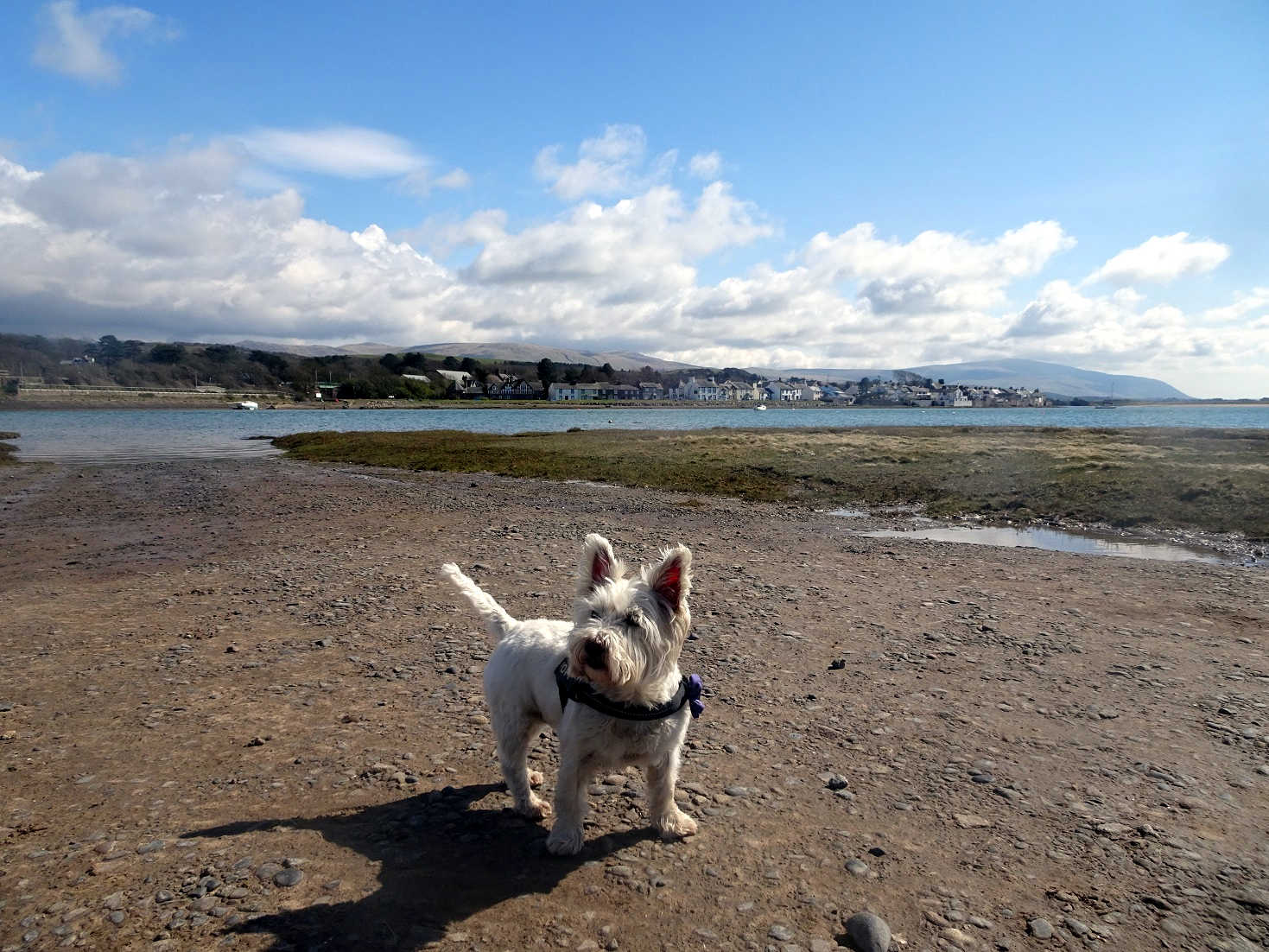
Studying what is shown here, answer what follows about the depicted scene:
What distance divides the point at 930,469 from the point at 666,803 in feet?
90.0

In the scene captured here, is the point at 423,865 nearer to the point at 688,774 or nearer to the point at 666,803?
the point at 666,803

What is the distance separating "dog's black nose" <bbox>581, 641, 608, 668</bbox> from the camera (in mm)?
3928

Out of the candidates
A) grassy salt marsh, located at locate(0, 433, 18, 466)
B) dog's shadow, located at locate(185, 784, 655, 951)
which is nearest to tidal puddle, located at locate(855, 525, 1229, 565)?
dog's shadow, located at locate(185, 784, 655, 951)

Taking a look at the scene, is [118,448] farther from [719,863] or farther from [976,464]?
[719,863]

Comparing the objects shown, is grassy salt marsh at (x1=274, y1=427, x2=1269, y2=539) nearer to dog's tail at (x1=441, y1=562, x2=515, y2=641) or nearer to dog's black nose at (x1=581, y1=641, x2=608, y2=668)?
dog's tail at (x1=441, y1=562, x2=515, y2=641)

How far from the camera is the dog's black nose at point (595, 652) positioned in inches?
155

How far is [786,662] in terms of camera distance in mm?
7969

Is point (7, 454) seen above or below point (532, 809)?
below

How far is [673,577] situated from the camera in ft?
14.1

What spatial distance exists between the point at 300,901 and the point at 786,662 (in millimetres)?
5358

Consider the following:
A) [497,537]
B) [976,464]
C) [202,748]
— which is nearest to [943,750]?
[202,748]

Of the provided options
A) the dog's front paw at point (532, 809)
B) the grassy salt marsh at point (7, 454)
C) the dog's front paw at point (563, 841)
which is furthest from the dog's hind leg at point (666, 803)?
the grassy salt marsh at point (7, 454)

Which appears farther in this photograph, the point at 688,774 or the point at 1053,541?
the point at 1053,541

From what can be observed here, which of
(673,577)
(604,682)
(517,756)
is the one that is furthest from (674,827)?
(673,577)
